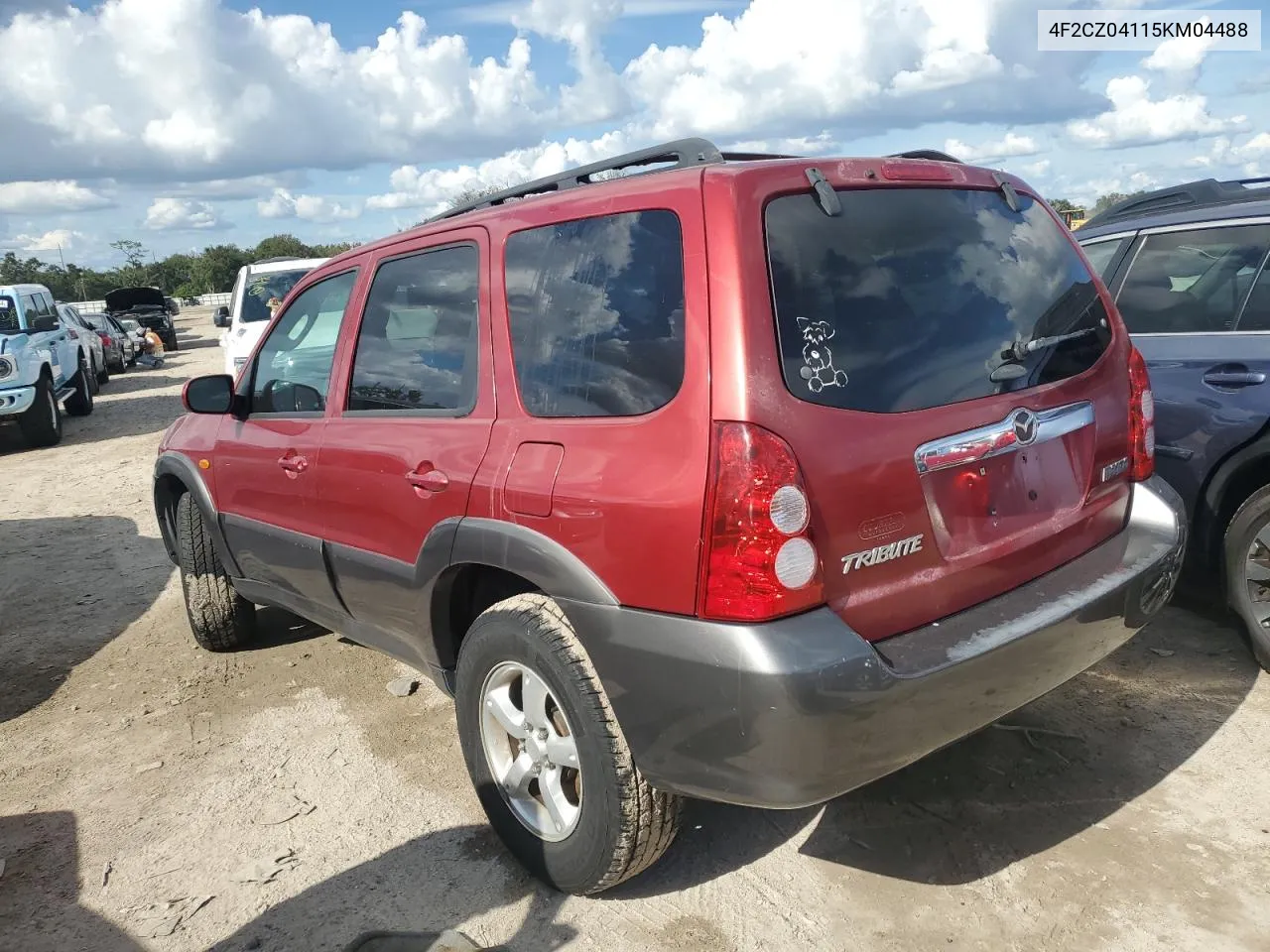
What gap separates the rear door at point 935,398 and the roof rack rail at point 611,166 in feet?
1.21

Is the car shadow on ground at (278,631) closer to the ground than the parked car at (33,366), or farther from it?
closer to the ground

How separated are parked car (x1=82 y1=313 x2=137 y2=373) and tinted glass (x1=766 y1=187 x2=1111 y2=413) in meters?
20.9

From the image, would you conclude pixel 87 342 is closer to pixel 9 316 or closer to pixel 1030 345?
pixel 9 316

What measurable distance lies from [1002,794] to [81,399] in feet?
49.0

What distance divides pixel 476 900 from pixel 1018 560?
1.73m

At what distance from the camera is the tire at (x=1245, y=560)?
3605mm

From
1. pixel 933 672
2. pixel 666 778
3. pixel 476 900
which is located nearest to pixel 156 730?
pixel 476 900

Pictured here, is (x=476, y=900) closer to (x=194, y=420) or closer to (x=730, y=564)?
(x=730, y=564)

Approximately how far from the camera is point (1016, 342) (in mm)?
2555

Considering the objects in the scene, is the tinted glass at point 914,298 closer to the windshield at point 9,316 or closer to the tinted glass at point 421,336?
the tinted glass at point 421,336

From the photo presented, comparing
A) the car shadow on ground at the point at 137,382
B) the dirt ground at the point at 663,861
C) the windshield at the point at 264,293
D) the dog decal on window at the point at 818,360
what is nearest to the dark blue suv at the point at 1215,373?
the dirt ground at the point at 663,861

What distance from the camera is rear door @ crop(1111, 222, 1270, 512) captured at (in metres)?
3.67

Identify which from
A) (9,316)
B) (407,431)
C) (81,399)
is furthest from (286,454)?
(81,399)

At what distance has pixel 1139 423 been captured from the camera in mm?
2904
